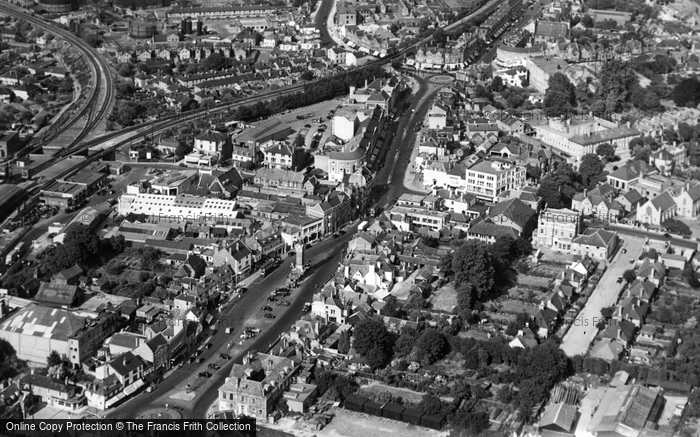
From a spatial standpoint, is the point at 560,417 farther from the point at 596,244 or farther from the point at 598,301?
the point at 596,244

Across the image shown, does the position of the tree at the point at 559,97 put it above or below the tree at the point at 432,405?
above

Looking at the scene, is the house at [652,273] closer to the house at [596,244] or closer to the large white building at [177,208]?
the house at [596,244]

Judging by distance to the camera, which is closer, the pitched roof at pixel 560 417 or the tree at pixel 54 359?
the pitched roof at pixel 560 417

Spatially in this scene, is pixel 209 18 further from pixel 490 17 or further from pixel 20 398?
pixel 20 398

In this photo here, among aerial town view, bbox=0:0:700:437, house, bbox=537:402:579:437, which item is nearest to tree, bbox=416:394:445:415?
aerial town view, bbox=0:0:700:437

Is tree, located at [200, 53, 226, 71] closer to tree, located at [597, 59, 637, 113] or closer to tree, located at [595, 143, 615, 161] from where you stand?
tree, located at [597, 59, 637, 113]

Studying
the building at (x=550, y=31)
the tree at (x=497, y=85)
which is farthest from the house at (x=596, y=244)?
the building at (x=550, y=31)
